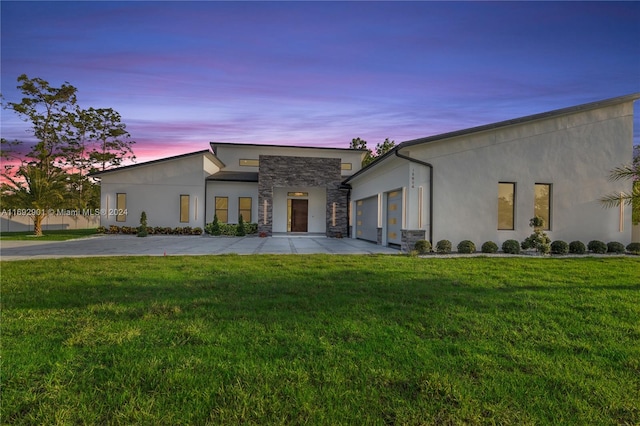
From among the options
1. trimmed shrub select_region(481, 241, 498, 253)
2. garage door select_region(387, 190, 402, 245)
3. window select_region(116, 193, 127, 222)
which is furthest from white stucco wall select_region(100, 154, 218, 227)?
trimmed shrub select_region(481, 241, 498, 253)

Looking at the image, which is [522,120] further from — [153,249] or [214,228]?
[214,228]

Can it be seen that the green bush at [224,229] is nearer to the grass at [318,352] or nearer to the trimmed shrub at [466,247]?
the trimmed shrub at [466,247]

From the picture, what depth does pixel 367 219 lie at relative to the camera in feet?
60.5

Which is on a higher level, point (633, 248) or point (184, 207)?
point (184, 207)

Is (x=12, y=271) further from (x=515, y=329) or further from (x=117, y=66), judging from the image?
(x=515, y=329)

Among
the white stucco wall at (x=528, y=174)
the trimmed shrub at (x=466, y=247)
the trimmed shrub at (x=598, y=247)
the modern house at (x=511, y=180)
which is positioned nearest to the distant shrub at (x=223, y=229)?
the modern house at (x=511, y=180)

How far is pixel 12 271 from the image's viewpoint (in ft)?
24.7

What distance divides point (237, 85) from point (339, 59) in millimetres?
3631

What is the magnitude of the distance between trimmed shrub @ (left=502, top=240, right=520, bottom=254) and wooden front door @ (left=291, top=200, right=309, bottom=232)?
14310 millimetres

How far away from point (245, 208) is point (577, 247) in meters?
18.2

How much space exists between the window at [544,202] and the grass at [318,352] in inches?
305

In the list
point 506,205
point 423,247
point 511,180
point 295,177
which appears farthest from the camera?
point 295,177

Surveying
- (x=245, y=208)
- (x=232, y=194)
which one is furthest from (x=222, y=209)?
(x=245, y=208)

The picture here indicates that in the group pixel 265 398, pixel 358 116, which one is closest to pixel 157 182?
pixel 358 116
